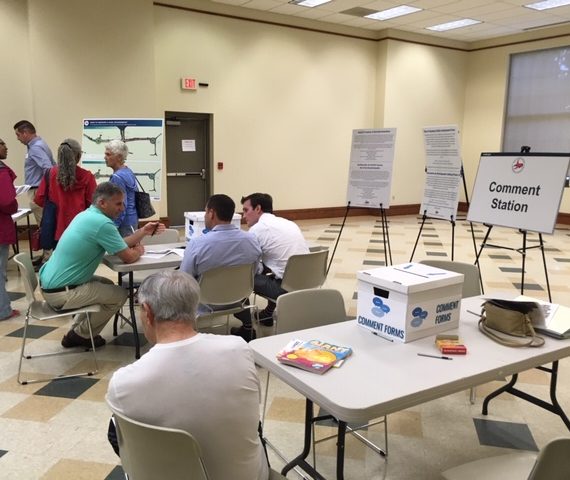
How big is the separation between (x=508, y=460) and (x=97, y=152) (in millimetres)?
5201

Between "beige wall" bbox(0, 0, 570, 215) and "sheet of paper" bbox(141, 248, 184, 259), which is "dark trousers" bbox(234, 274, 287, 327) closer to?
"sheet of paper" bbox(141, 248, 184, 259)

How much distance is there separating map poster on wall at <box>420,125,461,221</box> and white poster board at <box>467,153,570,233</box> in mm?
751

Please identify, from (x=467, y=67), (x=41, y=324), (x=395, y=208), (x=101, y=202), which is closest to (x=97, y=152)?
(x=41, y=324)

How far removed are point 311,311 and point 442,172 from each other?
3.33 m

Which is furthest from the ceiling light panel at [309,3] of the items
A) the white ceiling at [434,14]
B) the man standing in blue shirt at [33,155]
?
the man standing in blue shirt at [33,155]

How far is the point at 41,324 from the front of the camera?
4.28 m

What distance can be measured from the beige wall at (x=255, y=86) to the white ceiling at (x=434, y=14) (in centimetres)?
35

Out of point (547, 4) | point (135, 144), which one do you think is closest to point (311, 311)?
point (135, 144)

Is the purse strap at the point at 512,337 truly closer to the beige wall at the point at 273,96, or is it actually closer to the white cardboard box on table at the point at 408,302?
the white cardboard box on table at the point at 408,302

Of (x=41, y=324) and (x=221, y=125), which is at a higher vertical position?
(x=221, y=125)

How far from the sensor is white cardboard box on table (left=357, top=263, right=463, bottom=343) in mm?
2064

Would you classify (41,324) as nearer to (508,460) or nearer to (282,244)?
(282,244)

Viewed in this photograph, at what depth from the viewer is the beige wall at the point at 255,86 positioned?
727 centimetres

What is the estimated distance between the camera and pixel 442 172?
5.38 meters
